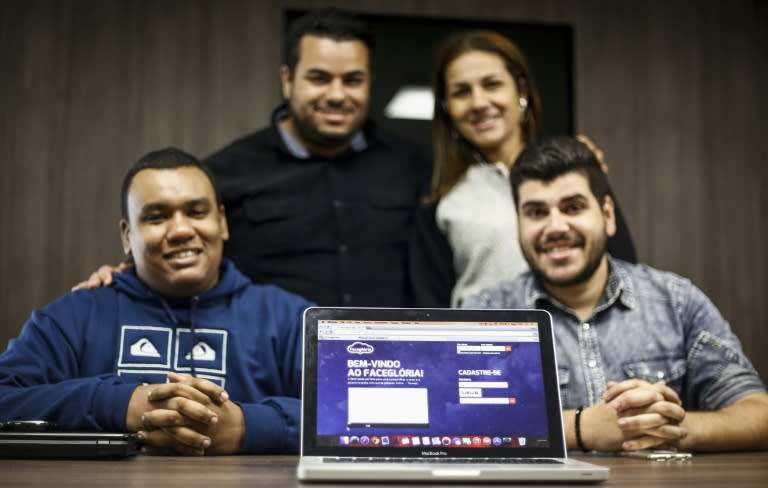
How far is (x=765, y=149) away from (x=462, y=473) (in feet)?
11.0

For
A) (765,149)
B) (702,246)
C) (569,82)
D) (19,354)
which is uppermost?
(569,82)

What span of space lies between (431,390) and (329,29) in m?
1.45

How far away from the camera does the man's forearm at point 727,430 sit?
1.38 m

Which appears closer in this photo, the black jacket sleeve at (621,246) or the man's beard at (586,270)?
the man's beard at (586,270)

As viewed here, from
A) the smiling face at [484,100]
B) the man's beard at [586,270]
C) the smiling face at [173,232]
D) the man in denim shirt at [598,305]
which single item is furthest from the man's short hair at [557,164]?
the smiling face at [173,232]

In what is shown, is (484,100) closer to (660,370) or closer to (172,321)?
(660,370)

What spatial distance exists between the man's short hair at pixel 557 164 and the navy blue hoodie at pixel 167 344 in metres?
0.60

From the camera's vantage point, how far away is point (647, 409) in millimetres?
1328

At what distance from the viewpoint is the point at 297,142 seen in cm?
239

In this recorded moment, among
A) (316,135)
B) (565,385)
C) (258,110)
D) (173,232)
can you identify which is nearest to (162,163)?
(173,232)

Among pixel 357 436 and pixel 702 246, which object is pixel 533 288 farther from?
pixel 702 246

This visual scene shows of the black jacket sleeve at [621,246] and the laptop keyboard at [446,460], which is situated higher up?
the black jacket sleeve at [621,246]

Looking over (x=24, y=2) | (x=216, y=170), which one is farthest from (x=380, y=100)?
(x=24, y=2)

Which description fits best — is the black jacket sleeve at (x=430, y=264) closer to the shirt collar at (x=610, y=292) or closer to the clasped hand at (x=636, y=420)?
the shirt collar at (x=610, y=292)
